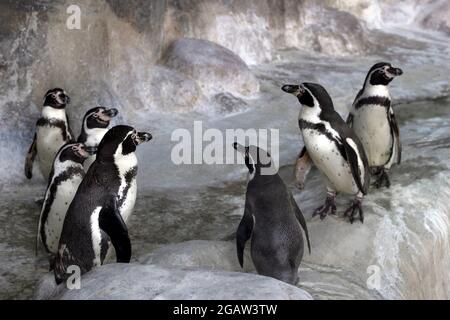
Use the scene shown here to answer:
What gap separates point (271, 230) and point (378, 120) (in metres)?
1.63

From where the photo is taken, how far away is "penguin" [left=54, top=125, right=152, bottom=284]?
3430 mm

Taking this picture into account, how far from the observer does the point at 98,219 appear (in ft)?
11.3

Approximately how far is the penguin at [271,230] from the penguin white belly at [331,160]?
0.66 m

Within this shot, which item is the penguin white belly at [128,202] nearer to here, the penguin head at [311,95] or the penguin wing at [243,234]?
the penguin wing at [243,234]

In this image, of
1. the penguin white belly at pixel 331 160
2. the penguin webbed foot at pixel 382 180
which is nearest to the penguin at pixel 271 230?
the penguin white belly at pixel 331 160

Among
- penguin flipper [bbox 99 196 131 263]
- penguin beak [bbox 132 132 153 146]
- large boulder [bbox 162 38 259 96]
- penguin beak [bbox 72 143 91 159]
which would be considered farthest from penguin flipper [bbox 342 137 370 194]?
large boulder [bbox 162 38 259 96]

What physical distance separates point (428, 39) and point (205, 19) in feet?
14.3

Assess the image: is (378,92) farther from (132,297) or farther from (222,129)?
(132,297)

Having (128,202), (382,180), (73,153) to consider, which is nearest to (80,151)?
(73,153)

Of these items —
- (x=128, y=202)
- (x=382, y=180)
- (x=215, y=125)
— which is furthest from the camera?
(x=215, y=125)

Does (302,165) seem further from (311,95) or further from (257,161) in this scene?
(257,161)

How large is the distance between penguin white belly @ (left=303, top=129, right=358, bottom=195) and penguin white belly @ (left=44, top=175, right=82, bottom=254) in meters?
1.47
